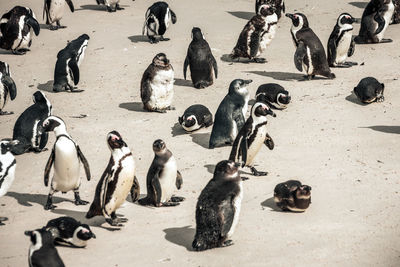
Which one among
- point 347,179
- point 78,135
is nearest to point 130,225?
point 347,179

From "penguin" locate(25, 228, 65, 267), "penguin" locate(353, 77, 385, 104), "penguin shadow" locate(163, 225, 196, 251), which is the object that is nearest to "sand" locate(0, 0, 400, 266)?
"penguin shadow" locate(163, 225, 196, 251)

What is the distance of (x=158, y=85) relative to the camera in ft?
42.8

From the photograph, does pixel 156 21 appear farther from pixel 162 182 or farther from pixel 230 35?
pixel 162 182

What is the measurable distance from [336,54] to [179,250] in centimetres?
724

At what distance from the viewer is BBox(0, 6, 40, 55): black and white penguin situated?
640 inches

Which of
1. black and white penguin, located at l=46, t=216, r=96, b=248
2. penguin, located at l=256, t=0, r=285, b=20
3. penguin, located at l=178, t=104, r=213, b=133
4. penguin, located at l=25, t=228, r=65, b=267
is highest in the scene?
penguin, located at l=256, t=0, r=285, b=20

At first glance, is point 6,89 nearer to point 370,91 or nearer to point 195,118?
point 195,118

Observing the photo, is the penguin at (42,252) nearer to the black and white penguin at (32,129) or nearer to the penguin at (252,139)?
the penguin at (252,139)

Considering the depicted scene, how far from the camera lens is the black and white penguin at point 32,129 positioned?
11586 mm

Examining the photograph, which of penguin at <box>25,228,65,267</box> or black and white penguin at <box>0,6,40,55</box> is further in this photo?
black and white penguin at <box>0,6,40,55</box>

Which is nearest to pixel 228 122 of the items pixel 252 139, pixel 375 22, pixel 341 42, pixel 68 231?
pixel 252 139

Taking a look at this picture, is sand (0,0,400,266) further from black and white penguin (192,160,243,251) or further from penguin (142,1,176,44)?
penguin (142,1,176,44)

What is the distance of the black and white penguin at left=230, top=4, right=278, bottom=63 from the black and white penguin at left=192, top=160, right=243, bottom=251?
23.1 feet

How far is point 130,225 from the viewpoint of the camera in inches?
358
